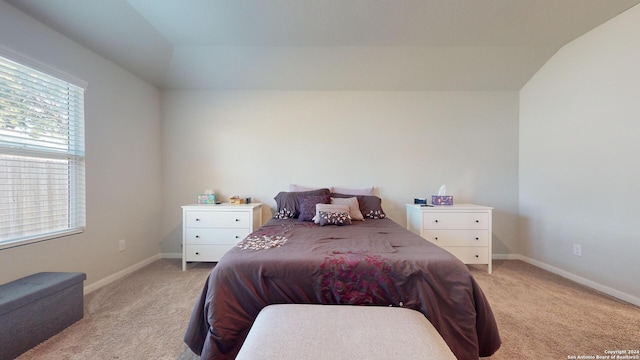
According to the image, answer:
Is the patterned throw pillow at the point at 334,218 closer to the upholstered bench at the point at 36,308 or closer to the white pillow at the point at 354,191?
the white pillow at the point at 354,191

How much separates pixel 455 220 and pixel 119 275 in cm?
359

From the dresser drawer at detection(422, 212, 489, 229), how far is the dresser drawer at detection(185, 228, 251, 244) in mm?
1999

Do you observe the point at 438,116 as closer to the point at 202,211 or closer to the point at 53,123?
the point at 202,211

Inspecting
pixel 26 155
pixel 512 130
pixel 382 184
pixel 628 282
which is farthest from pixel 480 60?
pixel 26 155

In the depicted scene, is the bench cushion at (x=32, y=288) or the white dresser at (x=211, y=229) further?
the white dresser at (x=211, y=229)

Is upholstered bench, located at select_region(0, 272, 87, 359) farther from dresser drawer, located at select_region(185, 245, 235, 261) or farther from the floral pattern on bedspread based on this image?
the floral pattern on bedspread

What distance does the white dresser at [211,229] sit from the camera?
2.61m

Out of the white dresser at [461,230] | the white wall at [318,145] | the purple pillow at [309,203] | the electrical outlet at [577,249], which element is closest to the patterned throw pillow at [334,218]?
the purple pillow at [309,203]

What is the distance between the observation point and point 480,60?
2.67 metres

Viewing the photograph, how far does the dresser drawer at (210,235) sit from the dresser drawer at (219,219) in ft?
0.15

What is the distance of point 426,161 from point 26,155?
3811 mm

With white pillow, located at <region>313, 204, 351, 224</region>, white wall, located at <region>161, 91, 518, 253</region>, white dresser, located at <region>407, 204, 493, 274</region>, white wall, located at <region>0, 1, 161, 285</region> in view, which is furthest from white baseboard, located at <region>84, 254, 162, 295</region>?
white dresser, located at <region>407, 204, 493, 274</region>

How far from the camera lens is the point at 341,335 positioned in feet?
2.95

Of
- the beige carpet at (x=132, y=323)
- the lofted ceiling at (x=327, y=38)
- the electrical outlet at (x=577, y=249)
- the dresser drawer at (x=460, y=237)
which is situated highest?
the lofted ceiling at (x=327, y=38)
